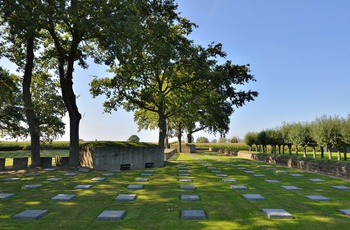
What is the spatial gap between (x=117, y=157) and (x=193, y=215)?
39.8 feet

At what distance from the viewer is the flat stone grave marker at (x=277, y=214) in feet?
20.7

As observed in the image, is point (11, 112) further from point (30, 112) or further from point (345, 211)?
point (345, 211)

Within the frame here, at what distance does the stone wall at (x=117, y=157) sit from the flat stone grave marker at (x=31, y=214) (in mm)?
10440

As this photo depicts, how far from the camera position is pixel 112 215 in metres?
6.30

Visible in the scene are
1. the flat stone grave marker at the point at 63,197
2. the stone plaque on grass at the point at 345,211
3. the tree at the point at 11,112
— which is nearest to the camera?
the stone plaque on grass at the point at 345,211

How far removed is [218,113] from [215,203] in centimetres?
2168

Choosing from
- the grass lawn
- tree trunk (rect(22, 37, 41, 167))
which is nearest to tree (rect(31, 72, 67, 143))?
tree trunk (rect(22, 37, 41, 167))

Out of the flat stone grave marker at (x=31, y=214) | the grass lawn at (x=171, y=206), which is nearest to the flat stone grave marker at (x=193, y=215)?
the grass lawn at (x=171, y=206)

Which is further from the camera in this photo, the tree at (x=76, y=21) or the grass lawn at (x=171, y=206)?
the tree at (x=76, y=21)

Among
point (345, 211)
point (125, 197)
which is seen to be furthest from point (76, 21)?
point (345, 211)

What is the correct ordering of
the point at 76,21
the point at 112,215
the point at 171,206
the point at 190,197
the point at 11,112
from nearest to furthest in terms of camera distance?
the point at 112,215
the point at 171,206
the point at 190,197
the point at 76,21
the point at 11,112

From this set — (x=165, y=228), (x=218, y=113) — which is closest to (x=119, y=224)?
(x=165, y=228)

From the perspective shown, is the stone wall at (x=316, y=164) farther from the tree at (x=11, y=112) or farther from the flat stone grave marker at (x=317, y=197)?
the tree at (x=11, y=112)

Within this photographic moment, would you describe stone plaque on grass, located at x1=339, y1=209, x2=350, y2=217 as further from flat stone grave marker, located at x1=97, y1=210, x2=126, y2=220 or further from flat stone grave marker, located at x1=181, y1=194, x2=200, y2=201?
flat stone grave marker, located at x1=97, y1=210, x2=126, y2=220
